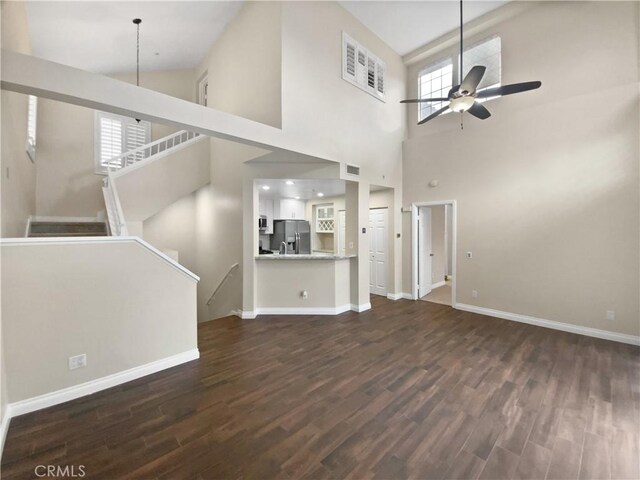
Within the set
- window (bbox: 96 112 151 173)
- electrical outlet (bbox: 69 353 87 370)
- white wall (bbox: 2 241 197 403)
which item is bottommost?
electrical outlet (bbox: 69 353 87 370)

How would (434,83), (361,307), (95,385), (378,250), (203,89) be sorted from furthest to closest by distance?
(203,89), (378,250), (434,83), (361,307), (95,385)

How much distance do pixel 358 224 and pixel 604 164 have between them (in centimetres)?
381

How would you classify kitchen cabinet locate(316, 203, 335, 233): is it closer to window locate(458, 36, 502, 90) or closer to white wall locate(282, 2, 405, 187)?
white wall locate(282, 2, 405, 187)

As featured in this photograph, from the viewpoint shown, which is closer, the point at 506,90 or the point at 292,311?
the point at 506,90

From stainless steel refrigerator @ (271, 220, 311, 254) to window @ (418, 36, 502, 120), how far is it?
415 centimetres

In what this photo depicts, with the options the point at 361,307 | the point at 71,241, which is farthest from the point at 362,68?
the point at 71,241

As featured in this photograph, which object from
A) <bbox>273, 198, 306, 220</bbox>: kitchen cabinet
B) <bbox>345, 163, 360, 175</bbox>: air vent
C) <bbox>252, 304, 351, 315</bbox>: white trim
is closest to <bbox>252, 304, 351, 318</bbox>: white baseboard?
<bbox>252, 304, 351, 315</bbox>: white trim

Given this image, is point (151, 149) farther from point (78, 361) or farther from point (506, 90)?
point (506, 90)

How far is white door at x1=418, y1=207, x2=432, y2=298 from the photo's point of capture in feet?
20.2

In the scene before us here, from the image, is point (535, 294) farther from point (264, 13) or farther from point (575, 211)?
point (264, 13)

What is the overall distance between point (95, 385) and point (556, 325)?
637cm

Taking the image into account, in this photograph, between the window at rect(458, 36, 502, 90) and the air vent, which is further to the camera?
the window at rect(458, 36, 502, 90)

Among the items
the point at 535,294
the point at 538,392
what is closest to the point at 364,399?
the point at 538,392

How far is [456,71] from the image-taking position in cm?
565
